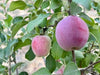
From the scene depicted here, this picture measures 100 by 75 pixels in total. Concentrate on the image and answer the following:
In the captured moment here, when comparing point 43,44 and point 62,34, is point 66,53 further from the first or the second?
point 62,34

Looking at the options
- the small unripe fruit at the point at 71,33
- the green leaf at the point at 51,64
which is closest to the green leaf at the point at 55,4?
the small unripe fruit at the point at 71,33

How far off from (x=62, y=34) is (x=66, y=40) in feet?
0.06

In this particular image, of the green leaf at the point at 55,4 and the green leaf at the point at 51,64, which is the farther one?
the green leaf at the point at 51,64

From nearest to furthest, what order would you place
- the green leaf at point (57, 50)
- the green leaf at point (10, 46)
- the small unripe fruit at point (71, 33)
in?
the small unripe fruit at point (71, 33)
the green leaf at point (57, 50)
the green leaf at point (10, 46)

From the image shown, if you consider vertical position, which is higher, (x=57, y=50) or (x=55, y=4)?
(x=55, y=4)

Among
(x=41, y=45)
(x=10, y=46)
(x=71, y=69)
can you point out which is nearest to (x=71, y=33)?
(x=71, y=69)

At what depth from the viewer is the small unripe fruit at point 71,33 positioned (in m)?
0.52

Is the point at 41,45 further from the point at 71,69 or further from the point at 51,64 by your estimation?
the point at 71,69

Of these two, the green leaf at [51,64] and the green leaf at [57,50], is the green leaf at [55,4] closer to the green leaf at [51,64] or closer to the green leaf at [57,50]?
the green leaf at [57,50]

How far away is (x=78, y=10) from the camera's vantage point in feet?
1.94

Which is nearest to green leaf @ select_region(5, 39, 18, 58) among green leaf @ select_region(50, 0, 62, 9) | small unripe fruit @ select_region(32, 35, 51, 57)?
small unripe fruit @ select_region(32, 35, 51, 57)

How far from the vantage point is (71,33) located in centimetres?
51

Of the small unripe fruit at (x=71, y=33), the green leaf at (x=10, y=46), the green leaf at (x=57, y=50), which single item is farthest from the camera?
the green leaf at (x=10, y=46)

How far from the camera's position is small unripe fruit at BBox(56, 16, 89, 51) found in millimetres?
516
